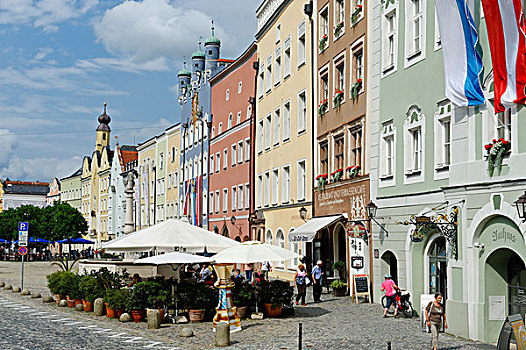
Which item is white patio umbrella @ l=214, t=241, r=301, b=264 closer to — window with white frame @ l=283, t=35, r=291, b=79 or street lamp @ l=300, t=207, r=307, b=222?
street lamp @ l=300, t=207, r=307, b=222

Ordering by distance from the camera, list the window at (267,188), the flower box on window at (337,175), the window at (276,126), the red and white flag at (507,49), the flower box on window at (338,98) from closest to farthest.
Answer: the red and white flag at (507,49) → the flower box on window at (337,175) → the flower box on window at (338,98) → the window at (276,126) → the window at (267,188)

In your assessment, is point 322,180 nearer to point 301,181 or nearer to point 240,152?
point 301,181

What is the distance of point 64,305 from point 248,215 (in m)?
23.5

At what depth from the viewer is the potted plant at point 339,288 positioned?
95.5 ft

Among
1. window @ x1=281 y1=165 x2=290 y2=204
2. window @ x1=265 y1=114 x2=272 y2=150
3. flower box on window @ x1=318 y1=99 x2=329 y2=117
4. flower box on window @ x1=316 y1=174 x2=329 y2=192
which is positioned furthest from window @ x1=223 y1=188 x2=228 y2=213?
flower box on window @ x1=318 y1=99 x2=329 y2=117

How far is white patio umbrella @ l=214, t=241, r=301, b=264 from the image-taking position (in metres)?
20.8

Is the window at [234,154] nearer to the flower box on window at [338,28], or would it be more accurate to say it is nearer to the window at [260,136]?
the window at [260,136]

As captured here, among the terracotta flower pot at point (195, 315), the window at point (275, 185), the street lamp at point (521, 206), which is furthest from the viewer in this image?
the window at point (275, 185)

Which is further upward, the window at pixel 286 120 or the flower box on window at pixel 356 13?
the flower box on window at pixel 356 13

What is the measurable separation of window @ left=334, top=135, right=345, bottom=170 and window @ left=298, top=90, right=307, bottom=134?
5.59m

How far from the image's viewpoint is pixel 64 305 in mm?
25672

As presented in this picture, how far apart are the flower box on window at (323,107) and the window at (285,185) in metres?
6.67

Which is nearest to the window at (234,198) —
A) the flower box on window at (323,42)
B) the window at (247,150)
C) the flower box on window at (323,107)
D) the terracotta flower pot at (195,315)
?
the window at (247,150)

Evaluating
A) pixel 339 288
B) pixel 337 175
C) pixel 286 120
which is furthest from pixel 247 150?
pixel 339 288
